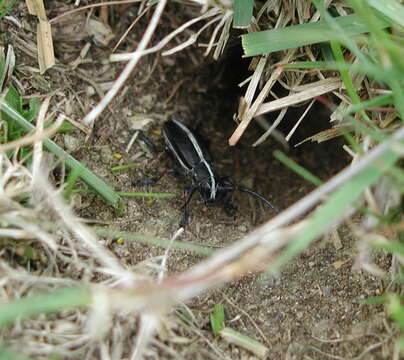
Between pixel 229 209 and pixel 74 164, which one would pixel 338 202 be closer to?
pixel 74 164

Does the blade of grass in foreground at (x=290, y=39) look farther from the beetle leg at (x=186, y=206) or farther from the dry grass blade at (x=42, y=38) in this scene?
the dry grass blade at (x=42, y=38)

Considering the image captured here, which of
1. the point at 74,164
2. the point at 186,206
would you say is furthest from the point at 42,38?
the point at 186,206

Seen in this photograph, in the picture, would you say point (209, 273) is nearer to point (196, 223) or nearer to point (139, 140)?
point (196, 223)

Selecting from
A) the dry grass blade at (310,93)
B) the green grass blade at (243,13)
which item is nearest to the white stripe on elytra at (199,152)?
the dry grass blade at (310,93)

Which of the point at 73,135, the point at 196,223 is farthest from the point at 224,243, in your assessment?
the point at 73,135

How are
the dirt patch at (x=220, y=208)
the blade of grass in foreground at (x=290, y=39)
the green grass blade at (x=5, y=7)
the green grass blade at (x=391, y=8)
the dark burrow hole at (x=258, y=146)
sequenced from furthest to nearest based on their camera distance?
the dark burrow hole at (x=258, y=146) → the green grass blade at (x=5, y=7) → the blade of grass in foreground at (x=290, y=39) → the dirt patch at (x=220, y=208) → the green grass blade at (x=391, y=8)

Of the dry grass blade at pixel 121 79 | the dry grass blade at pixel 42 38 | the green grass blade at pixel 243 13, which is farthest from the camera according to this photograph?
the dry grass blade at pixel 42 38
